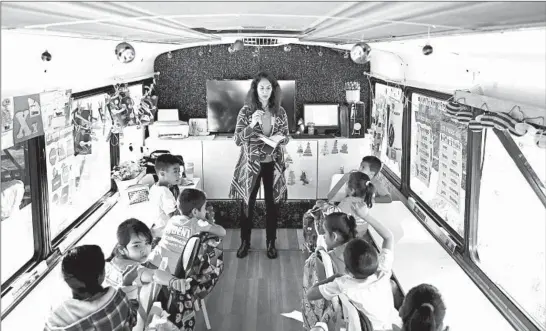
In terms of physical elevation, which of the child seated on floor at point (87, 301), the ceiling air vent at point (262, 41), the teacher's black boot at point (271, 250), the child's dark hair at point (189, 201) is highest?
the ceiling air vent at point (262, 41)

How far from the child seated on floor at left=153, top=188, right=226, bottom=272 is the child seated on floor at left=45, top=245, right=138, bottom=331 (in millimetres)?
1106

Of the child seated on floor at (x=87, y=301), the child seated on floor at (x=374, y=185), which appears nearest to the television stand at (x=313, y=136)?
the child seated on floor at (x=374, y=185)

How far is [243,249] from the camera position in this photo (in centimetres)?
602

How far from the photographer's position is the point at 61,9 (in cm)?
177

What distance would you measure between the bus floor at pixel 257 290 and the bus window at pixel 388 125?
133 centimetres

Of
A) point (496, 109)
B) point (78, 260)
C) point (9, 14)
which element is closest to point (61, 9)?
point (9, 14)

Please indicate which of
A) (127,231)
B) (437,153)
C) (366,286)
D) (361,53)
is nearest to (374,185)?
(437,153)

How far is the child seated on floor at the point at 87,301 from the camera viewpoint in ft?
7.77

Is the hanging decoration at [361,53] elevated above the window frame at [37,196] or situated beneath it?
Answer: elevated above

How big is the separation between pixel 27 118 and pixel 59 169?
0.86 m

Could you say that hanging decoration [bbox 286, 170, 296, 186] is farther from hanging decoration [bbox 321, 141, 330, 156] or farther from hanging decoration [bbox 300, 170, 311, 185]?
hanging decoration [bbox 321, 141, 330, 156]

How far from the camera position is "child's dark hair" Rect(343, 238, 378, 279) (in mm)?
2791

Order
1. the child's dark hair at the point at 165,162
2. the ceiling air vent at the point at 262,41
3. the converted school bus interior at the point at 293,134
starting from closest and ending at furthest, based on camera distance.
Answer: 1. the converted school bus interior at the point at 293,134
2. the child's dark hair at the point at 165,162
3. the ceiling air vent at the point at 262,41

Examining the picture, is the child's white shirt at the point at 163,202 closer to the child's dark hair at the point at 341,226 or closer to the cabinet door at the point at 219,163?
the child's dark hair at the point at 341,226
